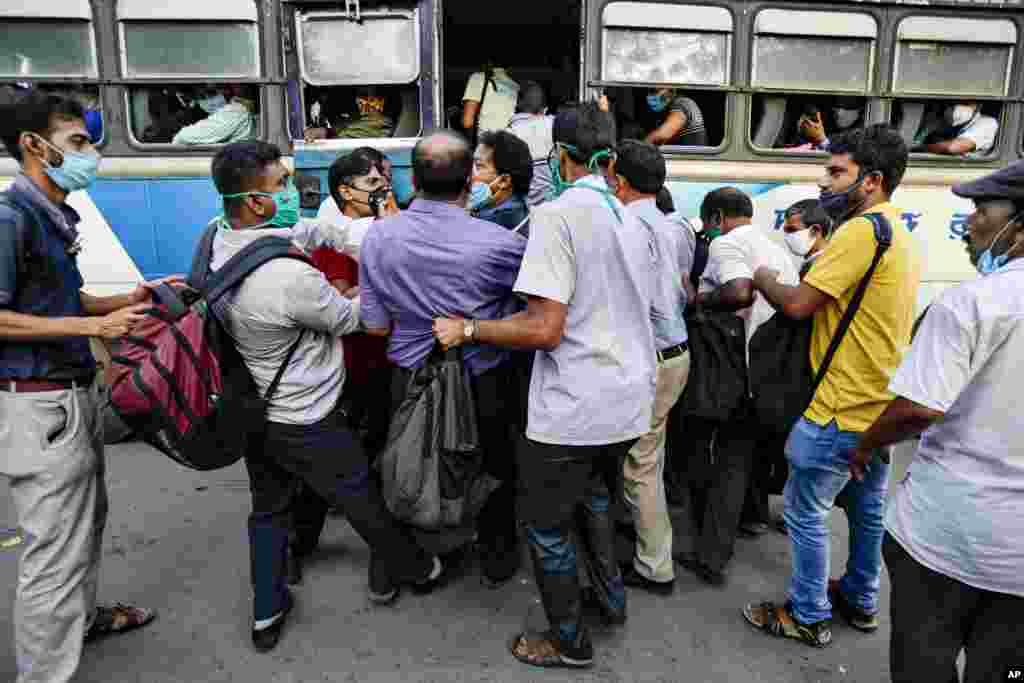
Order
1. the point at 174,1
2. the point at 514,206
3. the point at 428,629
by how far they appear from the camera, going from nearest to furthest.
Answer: the point at 428,629 → the point at 514,206 → the point at 174,1

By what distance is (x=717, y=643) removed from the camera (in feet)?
9.46

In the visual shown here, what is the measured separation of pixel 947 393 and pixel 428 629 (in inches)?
86.8

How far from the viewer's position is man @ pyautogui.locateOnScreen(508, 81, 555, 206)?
15.0 ft

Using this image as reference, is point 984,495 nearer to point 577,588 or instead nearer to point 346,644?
point 577,588

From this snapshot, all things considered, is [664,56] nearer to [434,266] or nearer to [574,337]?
[434,266]

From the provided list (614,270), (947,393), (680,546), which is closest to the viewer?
(947,393)

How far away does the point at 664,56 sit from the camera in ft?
15.6

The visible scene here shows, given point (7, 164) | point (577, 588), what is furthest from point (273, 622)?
point (7, 164)

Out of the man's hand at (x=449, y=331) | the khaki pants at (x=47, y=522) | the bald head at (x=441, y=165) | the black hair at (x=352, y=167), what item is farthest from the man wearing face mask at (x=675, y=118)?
the khaki pants at (x=47, y=522)

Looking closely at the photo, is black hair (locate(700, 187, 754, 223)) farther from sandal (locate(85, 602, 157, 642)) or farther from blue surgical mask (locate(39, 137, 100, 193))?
sandal (locate(85, 602, 157, 642))

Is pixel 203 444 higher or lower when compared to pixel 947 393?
lower

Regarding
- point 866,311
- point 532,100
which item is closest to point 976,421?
point 866,311

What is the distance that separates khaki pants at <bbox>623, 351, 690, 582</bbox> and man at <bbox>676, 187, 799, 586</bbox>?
0.99 ft

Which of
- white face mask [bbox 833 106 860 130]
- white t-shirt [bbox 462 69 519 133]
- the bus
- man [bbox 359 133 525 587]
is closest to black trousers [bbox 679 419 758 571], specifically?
man [bbox 359 133 525 587]
